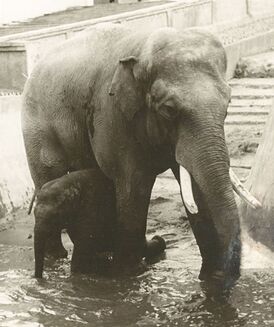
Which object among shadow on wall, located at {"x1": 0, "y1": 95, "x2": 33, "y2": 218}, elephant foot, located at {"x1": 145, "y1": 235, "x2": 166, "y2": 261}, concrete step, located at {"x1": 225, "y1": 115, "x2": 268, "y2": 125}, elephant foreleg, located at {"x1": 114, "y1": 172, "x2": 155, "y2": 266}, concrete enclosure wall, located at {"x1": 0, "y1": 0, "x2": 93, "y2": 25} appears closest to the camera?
elephant foreleg, located at {"x1": 114, "y1": 172, "x2": 155, "y2": 266}

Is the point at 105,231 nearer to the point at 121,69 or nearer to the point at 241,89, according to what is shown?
the point at 121,69

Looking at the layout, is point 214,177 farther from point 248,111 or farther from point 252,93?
point 252,93

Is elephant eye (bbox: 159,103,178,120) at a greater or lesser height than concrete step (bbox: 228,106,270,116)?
greater

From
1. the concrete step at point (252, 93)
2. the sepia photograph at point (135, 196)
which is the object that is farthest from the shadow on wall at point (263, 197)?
the concrete step at point (252, 93)

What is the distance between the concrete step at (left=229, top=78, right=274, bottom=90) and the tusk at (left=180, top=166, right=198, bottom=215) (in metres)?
8.03

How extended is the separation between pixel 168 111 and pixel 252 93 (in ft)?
25.8

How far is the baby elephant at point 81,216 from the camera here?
26.1 ft

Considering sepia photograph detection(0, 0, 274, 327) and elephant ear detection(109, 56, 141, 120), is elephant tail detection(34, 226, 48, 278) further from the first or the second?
elephant ear detection(109, 56, 141, 120)

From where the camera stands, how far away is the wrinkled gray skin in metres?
6.93

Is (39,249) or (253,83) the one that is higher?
(39,249)

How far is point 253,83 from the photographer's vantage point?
610 inches

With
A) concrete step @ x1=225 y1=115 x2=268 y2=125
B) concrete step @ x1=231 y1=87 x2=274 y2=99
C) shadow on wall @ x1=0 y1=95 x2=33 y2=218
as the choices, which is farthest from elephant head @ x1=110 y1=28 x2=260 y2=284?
concrete step @ x1=231 y1=87 x2=274 y2=99

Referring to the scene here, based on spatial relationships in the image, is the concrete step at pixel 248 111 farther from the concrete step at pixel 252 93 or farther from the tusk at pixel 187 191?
the tusk at pixel 187 191

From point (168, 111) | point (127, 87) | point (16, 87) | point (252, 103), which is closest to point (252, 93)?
point (252, 103)
